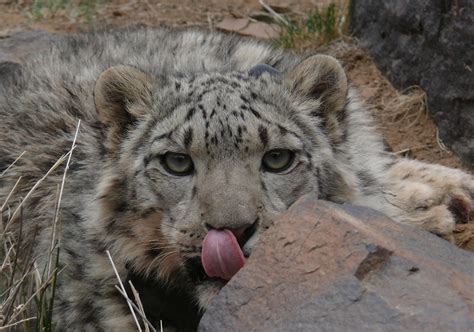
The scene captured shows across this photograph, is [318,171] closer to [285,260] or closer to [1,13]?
[285,260]

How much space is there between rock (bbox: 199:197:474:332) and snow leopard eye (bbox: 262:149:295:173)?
443 mm

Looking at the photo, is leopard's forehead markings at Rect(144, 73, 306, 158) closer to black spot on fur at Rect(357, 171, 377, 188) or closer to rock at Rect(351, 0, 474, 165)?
black spot on fur at Rect(357, 171, 377, 188)

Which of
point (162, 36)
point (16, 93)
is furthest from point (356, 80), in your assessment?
point (16, 93)

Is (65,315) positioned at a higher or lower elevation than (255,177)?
lower

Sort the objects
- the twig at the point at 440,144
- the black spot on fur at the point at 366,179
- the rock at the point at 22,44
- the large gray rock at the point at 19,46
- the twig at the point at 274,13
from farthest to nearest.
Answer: the twig at the point at 274,13 → the rock at the point at 22,44 → the large gray rock at the point at 19,46 → the twig at the point at 440,144 → the black spot on fur at the point at 366,179

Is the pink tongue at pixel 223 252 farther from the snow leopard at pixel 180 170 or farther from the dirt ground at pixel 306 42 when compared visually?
the dirt ground at pixel 306 42

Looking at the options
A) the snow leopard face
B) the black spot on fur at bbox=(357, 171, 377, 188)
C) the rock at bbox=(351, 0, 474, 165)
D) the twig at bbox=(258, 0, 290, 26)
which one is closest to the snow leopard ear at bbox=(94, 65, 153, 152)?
the snow leopard face

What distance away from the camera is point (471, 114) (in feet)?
23.4

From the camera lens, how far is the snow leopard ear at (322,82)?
5.09 m

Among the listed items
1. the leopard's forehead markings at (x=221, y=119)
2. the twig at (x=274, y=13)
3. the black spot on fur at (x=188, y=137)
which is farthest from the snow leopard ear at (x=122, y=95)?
the twig at (x=274, y=13)

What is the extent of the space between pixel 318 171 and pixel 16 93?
8.31 feet

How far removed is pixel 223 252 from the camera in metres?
4.27

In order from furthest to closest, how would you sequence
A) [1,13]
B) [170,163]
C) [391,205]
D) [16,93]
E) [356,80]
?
[1,13], [356,80], [16,93], [391,205], [170,163]

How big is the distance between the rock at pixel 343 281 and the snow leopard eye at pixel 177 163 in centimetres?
68
